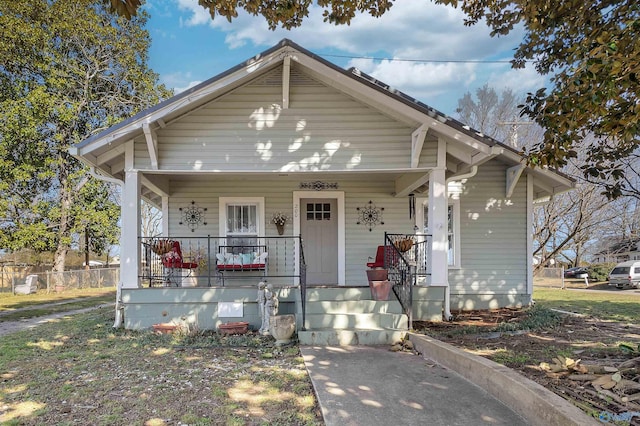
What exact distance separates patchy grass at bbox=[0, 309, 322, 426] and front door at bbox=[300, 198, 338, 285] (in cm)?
310

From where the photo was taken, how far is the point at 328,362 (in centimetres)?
539

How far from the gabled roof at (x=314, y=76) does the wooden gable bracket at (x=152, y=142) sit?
2 centimetres

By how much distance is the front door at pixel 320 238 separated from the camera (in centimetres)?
990

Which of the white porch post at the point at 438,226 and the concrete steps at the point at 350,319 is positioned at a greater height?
the white porch post at the point at 438,226

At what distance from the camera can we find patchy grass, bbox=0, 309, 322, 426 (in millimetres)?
3742

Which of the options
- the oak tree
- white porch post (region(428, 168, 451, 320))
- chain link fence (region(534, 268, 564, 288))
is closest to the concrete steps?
white porch post (region(428, 168, 451, 320))

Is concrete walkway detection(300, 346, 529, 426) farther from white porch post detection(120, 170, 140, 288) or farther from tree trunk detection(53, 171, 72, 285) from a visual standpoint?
tree trunk detection(53, 171, 72, 285)

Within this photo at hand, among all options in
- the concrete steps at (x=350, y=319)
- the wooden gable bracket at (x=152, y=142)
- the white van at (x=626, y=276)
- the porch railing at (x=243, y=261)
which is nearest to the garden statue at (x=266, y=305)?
the concrete steps at (x=350, y=319)

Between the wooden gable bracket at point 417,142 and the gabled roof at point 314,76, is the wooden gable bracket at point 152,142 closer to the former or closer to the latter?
the gabled roof at point 314,76

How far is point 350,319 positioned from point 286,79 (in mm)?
4316

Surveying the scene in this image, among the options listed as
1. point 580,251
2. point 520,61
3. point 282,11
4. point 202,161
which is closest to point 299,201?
point 202,161

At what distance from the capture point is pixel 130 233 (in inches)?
294

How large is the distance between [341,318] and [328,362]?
1531 millimetres

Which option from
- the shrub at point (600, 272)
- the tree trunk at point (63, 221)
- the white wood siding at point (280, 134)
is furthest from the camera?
the shrub at point (600, 272)
